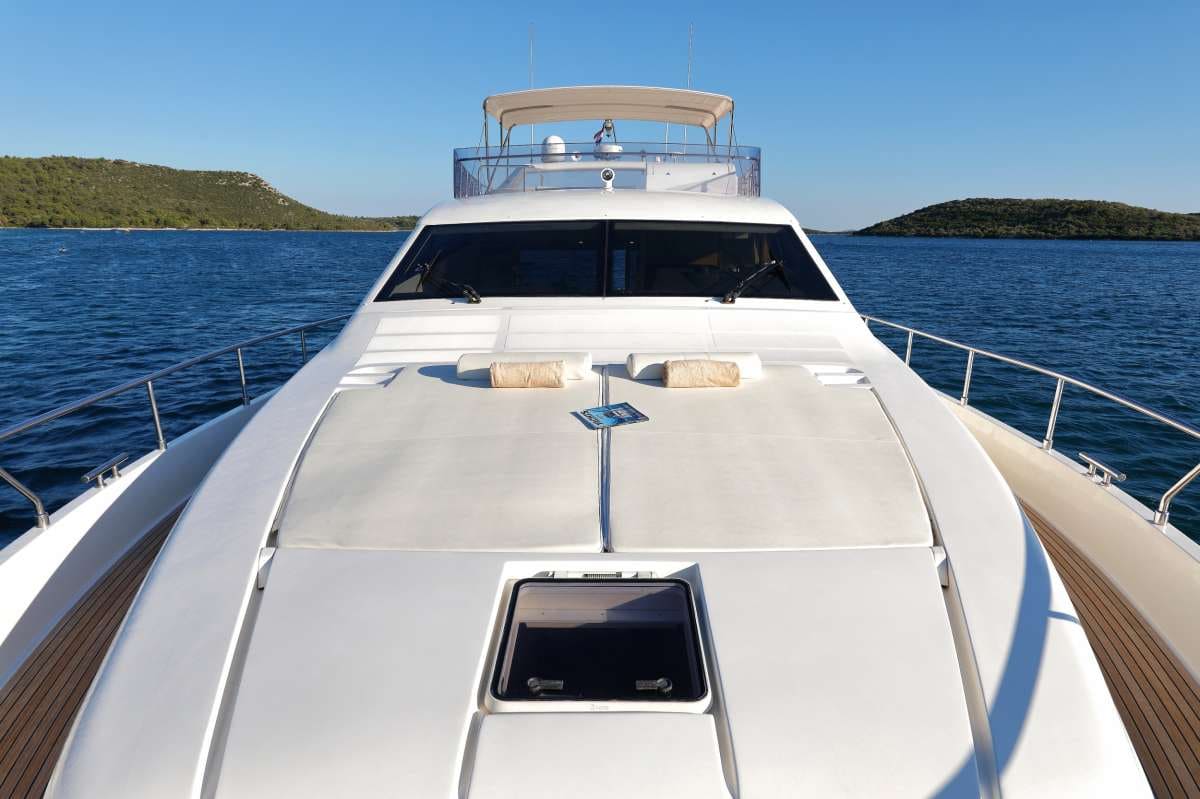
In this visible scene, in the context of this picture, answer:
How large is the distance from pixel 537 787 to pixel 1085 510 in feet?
11.0

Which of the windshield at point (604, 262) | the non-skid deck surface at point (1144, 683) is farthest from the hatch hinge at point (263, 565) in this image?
the non-skid deck surface at point (1144, 683)

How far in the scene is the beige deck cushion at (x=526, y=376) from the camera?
95.4 inches

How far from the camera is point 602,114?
6.09 meters

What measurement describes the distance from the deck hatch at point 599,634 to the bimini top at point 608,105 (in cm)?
480

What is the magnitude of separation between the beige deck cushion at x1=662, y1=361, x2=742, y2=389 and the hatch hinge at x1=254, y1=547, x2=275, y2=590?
144cm

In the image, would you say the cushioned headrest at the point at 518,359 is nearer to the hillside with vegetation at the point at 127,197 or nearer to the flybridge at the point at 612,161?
the flybridge at the point at 612,161

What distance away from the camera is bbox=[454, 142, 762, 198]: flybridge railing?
491cm

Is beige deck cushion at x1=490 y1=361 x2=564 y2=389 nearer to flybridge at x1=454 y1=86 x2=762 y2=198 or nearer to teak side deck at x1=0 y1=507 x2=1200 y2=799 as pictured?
teak side deck at x1=0 y1=507 x2=1200 y2=799

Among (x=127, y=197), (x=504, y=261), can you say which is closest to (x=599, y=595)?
(x=504, y=261)

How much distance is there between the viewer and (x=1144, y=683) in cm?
231

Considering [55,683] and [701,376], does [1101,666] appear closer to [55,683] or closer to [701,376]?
[701,376]

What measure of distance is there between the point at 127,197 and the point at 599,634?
12229 centimetres

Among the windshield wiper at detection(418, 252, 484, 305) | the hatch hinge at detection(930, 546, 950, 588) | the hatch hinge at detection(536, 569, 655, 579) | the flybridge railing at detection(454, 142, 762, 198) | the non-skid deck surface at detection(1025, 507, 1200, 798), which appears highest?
the flybridge railing at detection(454, 142, 762, 198)

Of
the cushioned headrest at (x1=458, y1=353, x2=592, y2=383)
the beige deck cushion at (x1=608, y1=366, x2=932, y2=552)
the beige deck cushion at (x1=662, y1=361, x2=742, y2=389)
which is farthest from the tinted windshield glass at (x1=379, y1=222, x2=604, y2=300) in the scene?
the beige deck cushion at (x1=608, y1=366, x2=932, y2=552)
